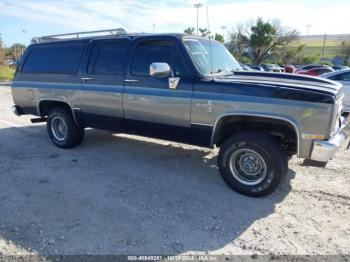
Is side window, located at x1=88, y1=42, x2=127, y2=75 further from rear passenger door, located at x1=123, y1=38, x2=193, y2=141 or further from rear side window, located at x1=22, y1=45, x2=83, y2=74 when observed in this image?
rear side window, located at x1=22, y1=45, x2=83, y2=74

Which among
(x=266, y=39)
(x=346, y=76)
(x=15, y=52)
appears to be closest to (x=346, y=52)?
(x=266, y=39)

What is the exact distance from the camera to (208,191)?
4461 mm

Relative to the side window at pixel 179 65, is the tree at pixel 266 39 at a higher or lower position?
higher

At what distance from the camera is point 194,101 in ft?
14.7

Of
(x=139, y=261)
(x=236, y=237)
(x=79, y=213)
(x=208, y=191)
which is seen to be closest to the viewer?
(x=139, y=261)

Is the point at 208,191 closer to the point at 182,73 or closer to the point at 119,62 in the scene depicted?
the point at 182,73

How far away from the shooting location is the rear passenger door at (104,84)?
5323 millimetres

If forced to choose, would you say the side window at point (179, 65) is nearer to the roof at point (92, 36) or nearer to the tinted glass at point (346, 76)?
the roof at point (92, 36)

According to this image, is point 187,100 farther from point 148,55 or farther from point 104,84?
point 104,84

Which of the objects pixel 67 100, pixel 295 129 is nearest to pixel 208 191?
pixel 295 129

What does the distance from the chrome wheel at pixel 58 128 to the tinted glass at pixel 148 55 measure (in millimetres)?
2231

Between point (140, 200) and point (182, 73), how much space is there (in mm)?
1829

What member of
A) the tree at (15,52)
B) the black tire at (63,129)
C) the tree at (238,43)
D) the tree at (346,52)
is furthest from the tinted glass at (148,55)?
the tree at (346,52)

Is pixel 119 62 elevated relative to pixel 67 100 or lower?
elevated
